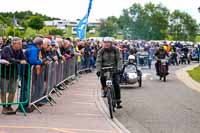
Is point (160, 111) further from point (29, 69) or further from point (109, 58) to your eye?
point (29, 69)

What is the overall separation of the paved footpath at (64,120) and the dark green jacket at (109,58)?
1.23 m

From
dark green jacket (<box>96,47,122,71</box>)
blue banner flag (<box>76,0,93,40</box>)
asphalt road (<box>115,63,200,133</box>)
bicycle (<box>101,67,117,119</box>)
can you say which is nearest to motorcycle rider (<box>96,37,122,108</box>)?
dark green jacket (<box>96,47,122,71</box>)

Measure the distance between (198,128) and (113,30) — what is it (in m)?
94.0

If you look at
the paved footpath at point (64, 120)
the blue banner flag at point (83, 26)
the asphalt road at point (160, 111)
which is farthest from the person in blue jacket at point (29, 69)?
the blue banner flag at point (83, 26)

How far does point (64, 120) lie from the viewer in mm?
13219

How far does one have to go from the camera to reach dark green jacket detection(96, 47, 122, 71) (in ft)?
49.3

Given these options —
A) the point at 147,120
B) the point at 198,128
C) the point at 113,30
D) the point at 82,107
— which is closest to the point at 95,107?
the point at 82,107

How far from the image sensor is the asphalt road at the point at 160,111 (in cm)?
1256

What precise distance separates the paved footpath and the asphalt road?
0.60 meters

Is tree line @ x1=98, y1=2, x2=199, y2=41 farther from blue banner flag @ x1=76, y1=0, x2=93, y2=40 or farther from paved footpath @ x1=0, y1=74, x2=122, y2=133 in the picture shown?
paved footpath @ x1=0, y1=74, x2=122, y2=133

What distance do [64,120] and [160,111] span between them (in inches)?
129

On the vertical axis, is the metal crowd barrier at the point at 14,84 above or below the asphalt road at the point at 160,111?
above

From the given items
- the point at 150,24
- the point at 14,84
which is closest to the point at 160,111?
the point at 14,84

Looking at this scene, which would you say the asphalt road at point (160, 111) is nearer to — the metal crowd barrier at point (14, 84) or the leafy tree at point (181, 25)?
the metal crowd barrier at point (14, 84)
